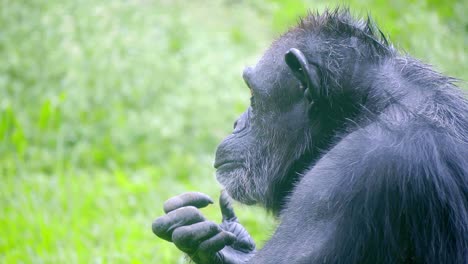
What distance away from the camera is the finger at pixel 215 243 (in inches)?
145

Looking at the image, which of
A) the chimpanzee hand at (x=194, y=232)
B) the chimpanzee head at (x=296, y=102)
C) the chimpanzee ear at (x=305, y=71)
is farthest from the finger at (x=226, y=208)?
the chimpanzee ear at (x=305, y=71)

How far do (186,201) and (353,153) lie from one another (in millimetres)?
1052

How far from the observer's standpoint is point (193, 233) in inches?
144

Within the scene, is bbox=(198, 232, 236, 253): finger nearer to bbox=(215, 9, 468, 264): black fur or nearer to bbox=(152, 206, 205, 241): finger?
bbox=(152, 206, 205, 241): finger

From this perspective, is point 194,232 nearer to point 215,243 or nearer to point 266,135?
point 215,243

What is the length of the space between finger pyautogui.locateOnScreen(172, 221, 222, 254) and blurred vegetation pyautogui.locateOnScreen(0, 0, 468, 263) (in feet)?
7.08

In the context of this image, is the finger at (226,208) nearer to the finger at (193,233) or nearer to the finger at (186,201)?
the finger at (186,201)

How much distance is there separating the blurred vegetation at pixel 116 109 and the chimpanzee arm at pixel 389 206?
2.76 meters

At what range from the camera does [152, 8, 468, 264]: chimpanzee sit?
10.3 ft

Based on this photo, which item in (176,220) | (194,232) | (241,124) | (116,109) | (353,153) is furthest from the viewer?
(116,109)

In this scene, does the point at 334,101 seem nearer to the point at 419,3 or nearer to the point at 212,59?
the point at 212,59

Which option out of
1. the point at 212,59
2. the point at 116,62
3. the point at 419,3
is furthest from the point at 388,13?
the point at 116,62

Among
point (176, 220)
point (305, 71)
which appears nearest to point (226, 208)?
point (176, 220)

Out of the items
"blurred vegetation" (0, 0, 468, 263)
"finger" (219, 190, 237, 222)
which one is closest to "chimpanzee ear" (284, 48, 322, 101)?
"finger" (219, 190, 237, 222)
